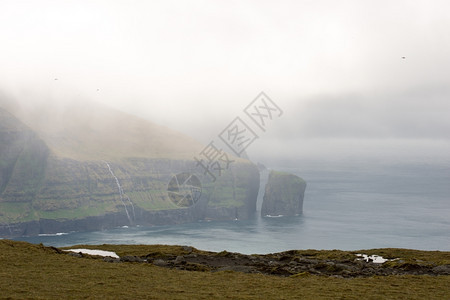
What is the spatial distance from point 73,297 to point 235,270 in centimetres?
1161

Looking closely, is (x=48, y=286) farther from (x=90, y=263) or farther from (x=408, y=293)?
(x=408, y=293)

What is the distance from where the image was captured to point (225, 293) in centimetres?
2183

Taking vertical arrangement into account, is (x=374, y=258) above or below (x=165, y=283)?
above

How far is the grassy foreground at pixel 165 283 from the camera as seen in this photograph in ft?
69.5

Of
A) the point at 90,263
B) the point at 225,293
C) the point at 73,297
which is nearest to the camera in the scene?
the point at 73,297

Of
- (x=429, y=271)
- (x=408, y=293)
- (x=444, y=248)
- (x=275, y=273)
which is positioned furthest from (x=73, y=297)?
(x=444, y=248)

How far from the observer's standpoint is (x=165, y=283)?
78.1ft

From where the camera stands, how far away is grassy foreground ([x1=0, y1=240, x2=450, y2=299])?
2117 cm

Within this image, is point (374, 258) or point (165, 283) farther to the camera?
point (374, 258)

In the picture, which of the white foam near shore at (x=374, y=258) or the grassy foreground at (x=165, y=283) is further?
the white foam near shore at (x=374, y=258)

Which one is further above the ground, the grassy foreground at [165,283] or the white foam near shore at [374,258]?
the white foam near shore at [374,258]

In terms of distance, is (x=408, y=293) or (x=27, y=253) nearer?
(x=408, y=293)

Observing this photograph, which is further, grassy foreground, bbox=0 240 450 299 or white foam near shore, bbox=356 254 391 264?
white foam near shore, bbox=356 254 391 264

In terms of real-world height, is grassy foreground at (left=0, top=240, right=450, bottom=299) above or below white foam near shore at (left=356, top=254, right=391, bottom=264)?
below
